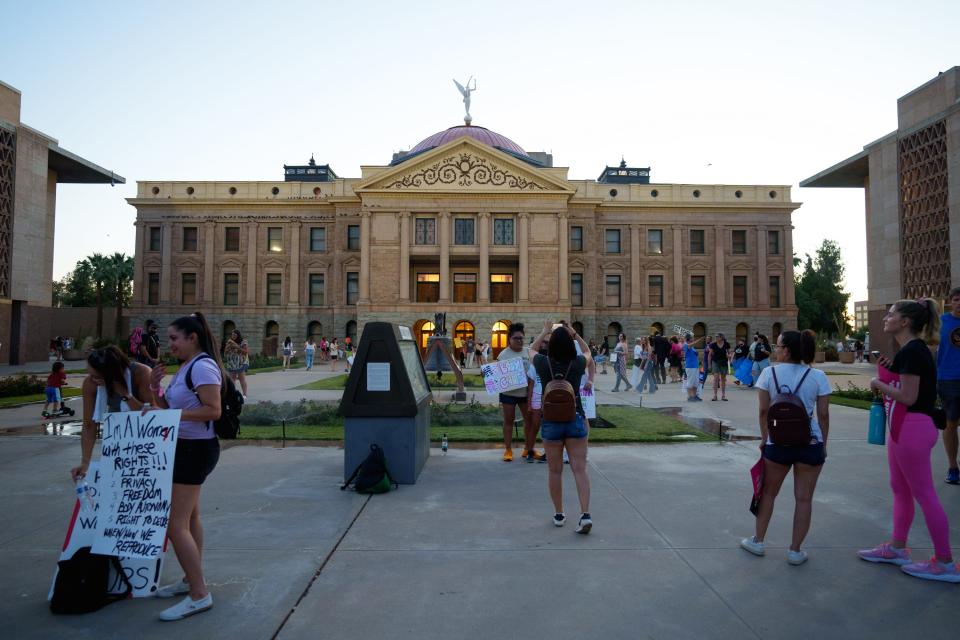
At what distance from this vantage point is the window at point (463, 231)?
160 feet

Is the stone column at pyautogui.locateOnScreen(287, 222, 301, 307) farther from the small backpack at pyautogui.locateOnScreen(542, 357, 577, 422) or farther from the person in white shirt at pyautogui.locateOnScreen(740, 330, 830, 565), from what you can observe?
the person in white shirt at pyautogui.locateOnScreen(740, 330, 830, 565)

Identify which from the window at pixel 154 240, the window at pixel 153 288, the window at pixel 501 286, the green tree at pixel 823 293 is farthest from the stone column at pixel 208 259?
the green tree at pixel 823 293

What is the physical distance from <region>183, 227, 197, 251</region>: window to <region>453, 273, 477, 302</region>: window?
76.8 ft

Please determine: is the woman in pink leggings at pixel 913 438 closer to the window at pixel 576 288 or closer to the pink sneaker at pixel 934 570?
the pink sneaker at pixel 934 570

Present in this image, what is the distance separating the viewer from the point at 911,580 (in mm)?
4418

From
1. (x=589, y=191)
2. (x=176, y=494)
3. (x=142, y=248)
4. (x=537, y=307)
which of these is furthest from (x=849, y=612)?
(x=142, y=248)

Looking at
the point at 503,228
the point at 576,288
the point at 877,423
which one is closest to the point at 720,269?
the point at 576,288

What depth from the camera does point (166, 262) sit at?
169 ft

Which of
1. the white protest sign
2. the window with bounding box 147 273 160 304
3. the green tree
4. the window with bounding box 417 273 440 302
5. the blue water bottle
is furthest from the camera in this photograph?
the green tree

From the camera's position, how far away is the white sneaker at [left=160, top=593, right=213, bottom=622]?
3742 millimetres

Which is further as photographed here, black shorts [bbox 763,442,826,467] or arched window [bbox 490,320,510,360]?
arched window [bbox 490,320,510,360]

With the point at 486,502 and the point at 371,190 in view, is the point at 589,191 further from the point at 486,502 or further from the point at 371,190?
the point at 486,502

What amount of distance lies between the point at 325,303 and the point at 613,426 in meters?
43.2

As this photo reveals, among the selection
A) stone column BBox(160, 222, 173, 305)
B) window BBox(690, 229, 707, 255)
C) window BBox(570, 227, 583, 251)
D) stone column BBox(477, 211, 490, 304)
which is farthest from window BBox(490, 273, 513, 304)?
stone column BBox(160, 222, 173, 305)
